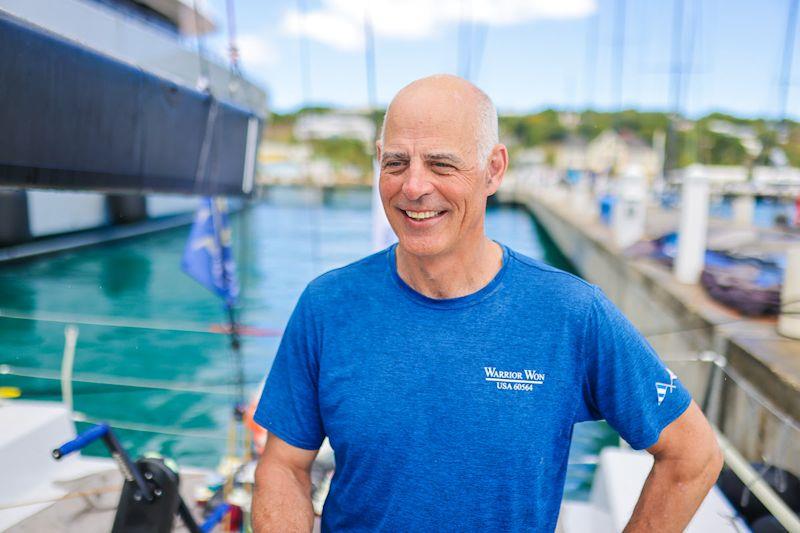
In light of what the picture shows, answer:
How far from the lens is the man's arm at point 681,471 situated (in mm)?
1589

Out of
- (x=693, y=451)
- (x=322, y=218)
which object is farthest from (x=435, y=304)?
(x=322, y=218)

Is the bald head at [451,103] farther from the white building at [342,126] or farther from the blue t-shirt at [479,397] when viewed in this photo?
the white building at [342,126]

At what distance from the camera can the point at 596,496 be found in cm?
316

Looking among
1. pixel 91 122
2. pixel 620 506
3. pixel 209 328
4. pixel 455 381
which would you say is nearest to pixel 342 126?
pixel 209 328

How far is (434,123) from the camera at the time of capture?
5.02ft

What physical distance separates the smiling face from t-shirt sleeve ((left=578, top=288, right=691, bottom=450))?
41 cm

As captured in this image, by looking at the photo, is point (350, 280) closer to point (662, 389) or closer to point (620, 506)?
point (662, 389)

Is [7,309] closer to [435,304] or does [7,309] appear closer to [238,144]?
[238,144]

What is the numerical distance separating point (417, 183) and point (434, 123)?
0.51 ft

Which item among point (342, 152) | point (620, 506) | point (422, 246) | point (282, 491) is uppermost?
point (342, 152)

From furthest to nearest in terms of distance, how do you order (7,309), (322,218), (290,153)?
(290,153)
(322,218)
(7,309)

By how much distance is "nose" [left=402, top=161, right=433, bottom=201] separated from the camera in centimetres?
155

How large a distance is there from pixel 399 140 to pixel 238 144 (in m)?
3.12

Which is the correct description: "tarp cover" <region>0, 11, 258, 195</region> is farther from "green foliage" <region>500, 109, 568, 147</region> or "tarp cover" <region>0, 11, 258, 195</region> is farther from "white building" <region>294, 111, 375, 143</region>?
"green foliage" <region>500, 109, 568, 147</region>
